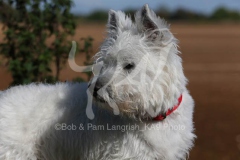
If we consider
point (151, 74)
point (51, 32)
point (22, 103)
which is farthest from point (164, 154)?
point (51, 32)

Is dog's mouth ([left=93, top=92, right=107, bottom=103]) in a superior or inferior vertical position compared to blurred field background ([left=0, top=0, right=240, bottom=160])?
superior

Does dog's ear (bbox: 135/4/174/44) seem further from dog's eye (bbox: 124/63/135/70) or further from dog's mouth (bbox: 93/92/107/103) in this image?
dog's mouth (bbox: 93/92/107/103)

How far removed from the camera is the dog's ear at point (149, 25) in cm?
539

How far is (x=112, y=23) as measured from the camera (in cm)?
578

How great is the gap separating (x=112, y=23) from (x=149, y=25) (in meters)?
0.47

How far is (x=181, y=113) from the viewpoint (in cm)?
567

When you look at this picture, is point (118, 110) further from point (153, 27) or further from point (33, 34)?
point (33, 34)

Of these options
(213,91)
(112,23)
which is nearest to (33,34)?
(112,23)

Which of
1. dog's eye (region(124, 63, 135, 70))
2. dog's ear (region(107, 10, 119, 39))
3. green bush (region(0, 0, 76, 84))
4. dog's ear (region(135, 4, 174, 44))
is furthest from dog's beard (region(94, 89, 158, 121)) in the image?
green bush (region(0, 0, 76, 84))

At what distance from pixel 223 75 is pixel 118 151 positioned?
652 inches

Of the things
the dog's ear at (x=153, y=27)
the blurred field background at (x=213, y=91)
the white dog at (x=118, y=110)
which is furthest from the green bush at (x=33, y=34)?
the dog's ear at (x=153, y=27)

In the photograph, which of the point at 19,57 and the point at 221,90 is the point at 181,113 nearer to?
the point at 19,57

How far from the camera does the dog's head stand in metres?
5.28

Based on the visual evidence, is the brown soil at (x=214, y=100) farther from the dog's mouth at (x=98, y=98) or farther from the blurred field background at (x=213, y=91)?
the dog's mouth at (x=98, y=98)
